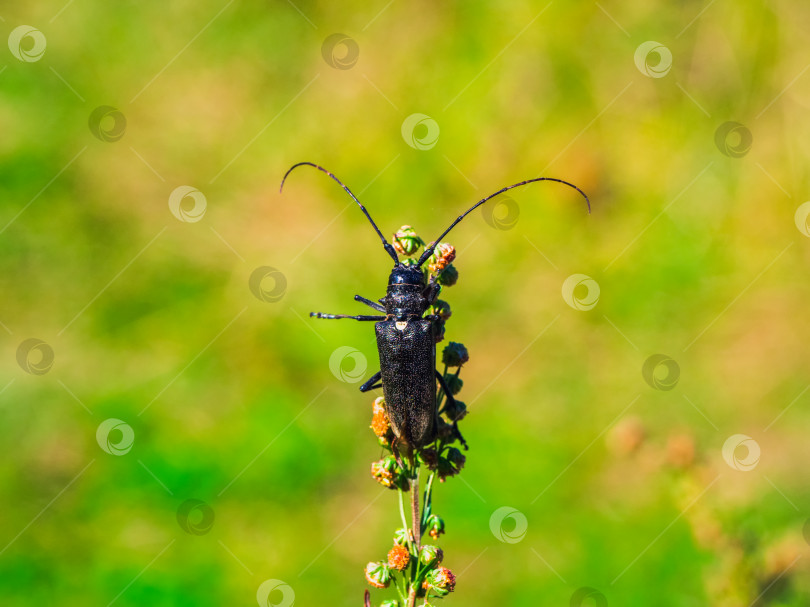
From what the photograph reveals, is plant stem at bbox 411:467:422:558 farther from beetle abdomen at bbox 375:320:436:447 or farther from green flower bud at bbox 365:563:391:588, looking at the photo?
green flower bud at bbox 365:563:391:588

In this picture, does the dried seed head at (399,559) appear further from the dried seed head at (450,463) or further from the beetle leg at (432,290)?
the beetle leg at (432,290)

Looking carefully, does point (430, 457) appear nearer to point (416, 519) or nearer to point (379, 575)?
point (416, 519)

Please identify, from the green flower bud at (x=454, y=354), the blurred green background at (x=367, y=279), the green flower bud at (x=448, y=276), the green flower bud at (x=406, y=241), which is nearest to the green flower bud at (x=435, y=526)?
the green flower bud at (x=454, y=354)

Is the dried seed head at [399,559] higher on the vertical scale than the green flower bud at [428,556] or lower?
higher

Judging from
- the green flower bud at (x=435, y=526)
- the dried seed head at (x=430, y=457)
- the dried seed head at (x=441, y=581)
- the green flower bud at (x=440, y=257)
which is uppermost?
the green flower bud at (x=440, y=257)

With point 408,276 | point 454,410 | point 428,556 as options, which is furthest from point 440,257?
point 428,556

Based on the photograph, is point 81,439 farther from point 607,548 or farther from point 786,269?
point 786,269
